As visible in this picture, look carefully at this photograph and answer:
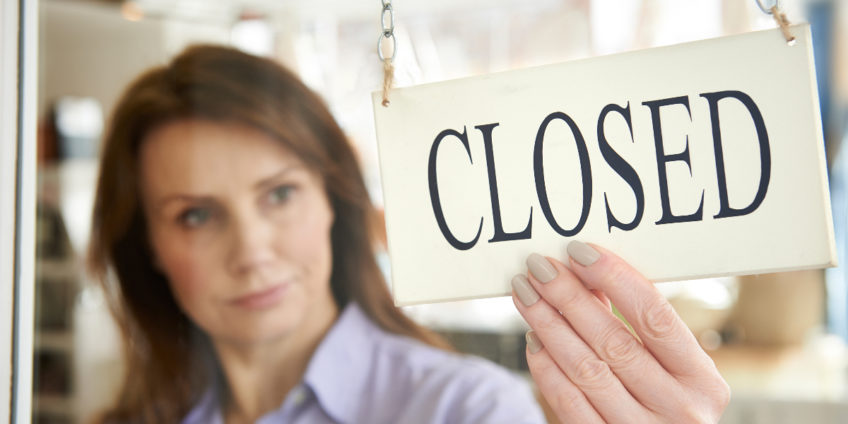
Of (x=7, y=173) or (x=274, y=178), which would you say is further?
(x=274, y=178)

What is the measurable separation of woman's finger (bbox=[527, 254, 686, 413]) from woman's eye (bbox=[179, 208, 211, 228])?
1.85ft

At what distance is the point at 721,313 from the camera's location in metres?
2.21

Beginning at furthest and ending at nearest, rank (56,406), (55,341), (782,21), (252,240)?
1. (55,341)
2. (56,406)
3. (252,240)
4. (782,21)

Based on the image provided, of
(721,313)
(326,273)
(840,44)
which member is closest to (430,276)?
(326,273)

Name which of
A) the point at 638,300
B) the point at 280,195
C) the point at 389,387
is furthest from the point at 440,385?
the point at 638,300

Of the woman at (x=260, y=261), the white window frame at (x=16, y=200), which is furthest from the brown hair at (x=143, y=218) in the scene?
the white window frame at (x=16, y=200)

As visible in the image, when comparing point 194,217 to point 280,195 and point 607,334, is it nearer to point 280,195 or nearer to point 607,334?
point 280,195

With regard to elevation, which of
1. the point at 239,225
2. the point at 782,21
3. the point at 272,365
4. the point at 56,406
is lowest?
the point at 56,406

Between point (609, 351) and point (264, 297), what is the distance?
0.54 m

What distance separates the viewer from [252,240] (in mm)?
900

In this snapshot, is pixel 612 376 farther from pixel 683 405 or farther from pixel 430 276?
pixel 430 276

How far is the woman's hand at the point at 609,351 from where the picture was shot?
537 mm

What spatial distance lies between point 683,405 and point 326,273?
56 centimetres

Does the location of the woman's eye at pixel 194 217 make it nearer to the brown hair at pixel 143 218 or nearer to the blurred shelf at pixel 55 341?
the brown hair at pixel 143 218
